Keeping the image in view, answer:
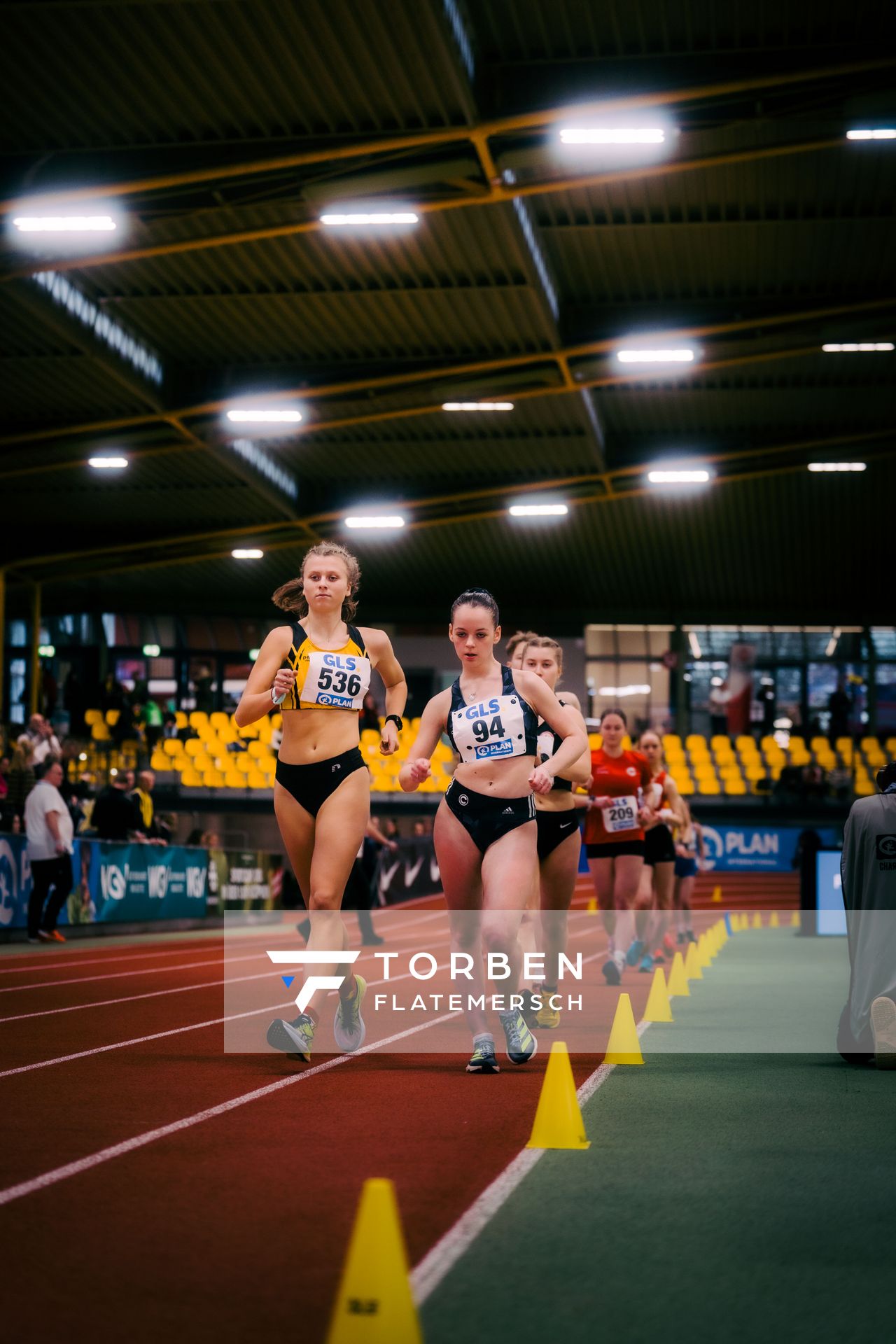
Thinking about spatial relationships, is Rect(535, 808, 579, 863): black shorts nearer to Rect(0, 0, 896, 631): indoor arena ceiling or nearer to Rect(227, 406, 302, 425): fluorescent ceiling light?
Rect(0, 0, 896, 631): indoor arena ceiling

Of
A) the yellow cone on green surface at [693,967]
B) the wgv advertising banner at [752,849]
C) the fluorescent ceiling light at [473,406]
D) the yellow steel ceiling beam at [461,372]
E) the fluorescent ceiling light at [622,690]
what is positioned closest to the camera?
the yellow cone on green surface at [693,967]

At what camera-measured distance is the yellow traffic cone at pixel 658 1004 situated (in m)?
9.49

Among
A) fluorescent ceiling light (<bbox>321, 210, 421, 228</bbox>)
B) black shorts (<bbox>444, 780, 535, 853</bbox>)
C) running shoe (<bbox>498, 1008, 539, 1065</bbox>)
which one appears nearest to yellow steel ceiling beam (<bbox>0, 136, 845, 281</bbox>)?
fluorescent ceiling light (<bbox>321, 210, 421, 228</bbox>)

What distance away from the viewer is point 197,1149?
5.02 meters

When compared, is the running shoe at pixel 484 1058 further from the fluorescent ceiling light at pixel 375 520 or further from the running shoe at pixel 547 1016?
the fluorescent ceiling light at pixel 375 520

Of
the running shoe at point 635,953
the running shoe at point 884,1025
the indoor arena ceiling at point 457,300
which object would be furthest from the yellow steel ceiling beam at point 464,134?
the running shoe at point 884,1025

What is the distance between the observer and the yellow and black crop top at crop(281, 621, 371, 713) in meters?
7.12

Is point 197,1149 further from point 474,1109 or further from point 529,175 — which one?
point 529,175

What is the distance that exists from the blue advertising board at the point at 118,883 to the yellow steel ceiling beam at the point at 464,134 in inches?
A: 281

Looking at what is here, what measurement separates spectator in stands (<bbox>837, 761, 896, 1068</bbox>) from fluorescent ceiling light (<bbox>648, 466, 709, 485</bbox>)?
23.0m

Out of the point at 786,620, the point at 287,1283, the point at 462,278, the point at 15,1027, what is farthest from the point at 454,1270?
the point at 786,620

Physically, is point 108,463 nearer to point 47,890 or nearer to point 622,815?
point 47,890

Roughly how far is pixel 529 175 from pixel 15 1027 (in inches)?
463

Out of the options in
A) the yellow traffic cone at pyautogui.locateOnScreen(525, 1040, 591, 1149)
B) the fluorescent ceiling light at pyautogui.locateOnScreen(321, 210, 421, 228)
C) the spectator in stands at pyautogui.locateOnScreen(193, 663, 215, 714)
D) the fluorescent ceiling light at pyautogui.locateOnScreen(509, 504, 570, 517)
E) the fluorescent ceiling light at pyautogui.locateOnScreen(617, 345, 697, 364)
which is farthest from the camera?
the spectator in stands at pyautogui.locateOnScreen(193, 663, 215, 714)
